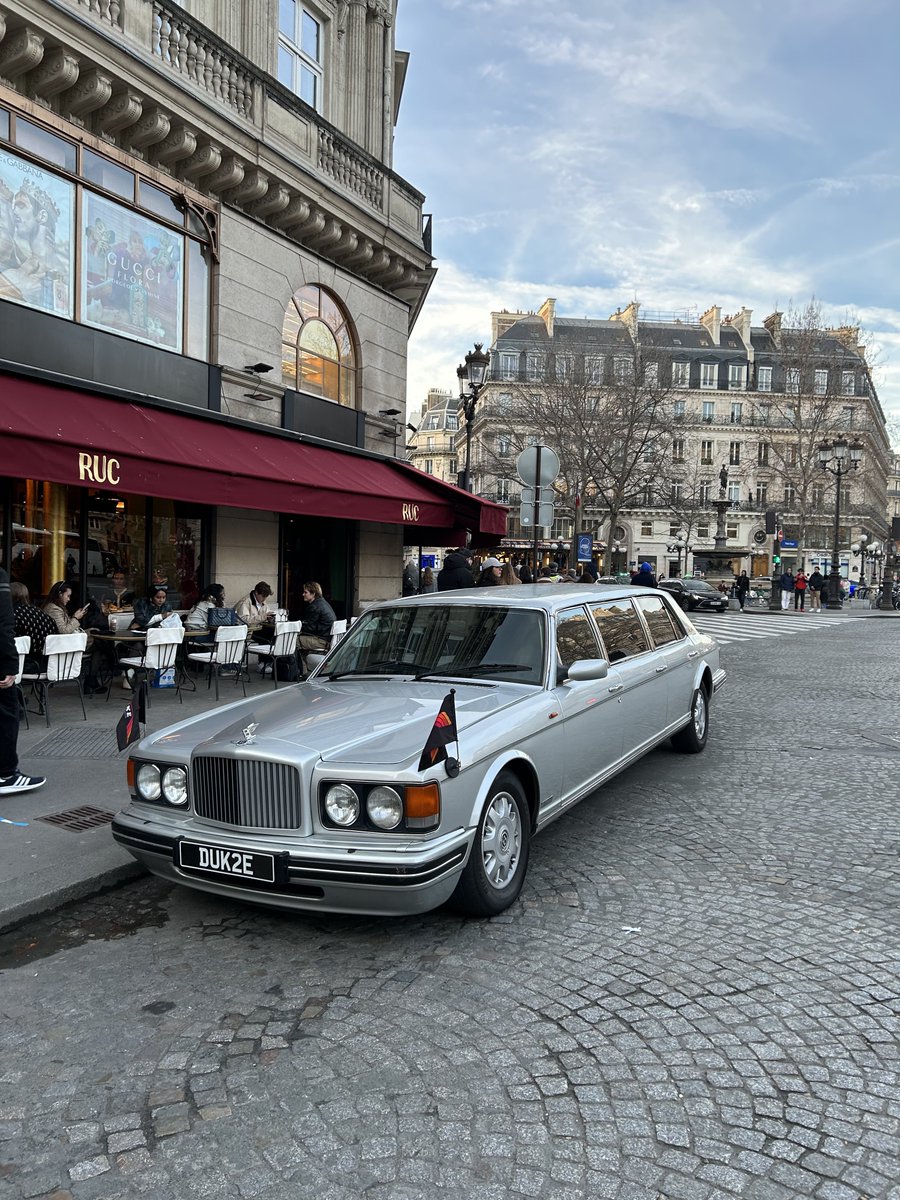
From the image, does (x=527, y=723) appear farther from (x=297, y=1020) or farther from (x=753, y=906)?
(x=297, y=1020)

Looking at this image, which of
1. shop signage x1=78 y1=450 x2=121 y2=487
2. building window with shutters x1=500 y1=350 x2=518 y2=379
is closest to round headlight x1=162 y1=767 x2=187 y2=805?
shop signage x1=78 y1=450 x2=121 y2=487

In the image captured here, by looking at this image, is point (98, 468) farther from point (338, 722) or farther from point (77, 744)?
point (338, 722)

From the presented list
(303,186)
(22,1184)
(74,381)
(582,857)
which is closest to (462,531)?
(303,186)

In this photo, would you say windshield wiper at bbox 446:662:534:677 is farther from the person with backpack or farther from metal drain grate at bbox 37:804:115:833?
the person with backpack

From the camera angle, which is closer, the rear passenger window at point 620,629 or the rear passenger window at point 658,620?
the rear passenger window at point 620,629

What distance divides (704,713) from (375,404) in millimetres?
10494

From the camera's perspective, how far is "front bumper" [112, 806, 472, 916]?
344cm

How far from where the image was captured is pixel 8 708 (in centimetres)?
592

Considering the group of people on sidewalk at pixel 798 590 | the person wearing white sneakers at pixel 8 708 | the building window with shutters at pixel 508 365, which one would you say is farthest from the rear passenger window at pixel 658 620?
the building window with shutters at pixel 508 365

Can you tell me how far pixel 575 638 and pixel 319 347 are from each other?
36.3ft

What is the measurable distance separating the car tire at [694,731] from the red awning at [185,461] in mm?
5803

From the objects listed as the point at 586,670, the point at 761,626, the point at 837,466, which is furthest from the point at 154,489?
the point at 837,466

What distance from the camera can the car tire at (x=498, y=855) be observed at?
385cm

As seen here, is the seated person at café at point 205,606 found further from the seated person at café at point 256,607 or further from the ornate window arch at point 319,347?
the ornate window arch at point 319,347
